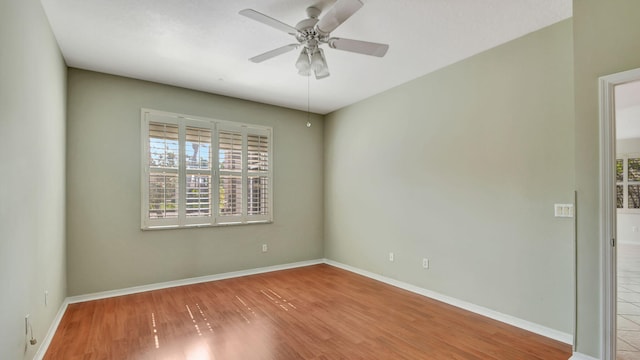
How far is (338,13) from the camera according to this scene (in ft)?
6.93

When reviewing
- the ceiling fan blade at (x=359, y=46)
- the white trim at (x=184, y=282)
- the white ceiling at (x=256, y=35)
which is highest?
the white ceiling at (x=256, y=35)

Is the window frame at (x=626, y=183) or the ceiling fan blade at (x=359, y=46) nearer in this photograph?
the ceiling fan blade at (x=359, y=46)

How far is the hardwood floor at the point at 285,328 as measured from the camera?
8.18 ft

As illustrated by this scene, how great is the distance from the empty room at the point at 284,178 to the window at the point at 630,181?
14.6 feet

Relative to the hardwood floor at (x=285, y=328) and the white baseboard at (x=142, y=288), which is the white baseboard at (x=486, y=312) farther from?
the white baseboard at (x=142, y=288)

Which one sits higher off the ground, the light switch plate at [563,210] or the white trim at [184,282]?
the light switch plate at [563,210]

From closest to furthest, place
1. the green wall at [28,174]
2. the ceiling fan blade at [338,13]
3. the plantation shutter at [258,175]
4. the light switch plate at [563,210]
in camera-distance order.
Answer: the green wall at [28,174]
the ceiling fan blade at [338,13]
the light switch plate at [563,210]
the plantation shutter at [258,175]

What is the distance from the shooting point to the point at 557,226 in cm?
273

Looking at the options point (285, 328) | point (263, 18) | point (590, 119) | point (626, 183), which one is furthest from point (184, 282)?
point (626, 183)

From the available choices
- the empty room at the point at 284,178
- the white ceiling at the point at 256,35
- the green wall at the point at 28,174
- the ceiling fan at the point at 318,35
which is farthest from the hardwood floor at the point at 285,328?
the white ceiling at the point at 256,35

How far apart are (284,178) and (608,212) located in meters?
4.18

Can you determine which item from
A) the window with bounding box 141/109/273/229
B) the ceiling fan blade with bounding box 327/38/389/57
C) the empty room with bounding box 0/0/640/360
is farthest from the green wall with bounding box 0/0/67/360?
the ceiling fan blade with bounding box 327/38/389/57

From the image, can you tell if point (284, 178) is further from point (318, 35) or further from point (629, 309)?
point (629, 309)

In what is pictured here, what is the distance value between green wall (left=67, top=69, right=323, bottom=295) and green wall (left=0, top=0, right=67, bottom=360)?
20.9 inches
